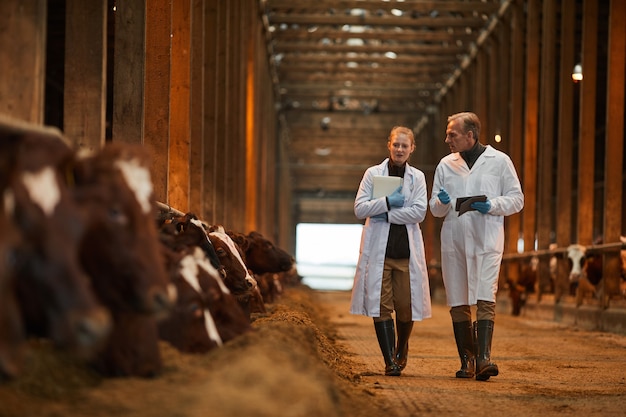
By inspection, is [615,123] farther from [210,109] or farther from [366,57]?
[366,57]

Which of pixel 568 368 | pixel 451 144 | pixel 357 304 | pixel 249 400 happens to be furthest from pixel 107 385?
pixel 568 368

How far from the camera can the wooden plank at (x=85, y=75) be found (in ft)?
23.7

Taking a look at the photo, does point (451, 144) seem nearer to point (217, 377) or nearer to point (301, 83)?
point (217, 377)

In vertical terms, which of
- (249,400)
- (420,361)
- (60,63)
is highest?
(60,63)

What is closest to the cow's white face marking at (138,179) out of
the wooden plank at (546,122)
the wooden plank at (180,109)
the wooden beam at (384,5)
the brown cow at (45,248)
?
the brown cow at (45,248)

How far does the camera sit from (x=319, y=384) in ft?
14.6

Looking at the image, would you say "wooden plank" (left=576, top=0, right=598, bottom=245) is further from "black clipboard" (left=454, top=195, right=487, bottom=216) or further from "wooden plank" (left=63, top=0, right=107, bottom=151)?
"wooden plank" (left=63, top=0, right=107, bottom=151)

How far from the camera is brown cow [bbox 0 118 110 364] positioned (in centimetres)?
391

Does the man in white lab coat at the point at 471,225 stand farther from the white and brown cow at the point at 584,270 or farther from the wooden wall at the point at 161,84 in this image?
the white and brown cow at the point at 584,270

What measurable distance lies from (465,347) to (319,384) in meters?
4.01

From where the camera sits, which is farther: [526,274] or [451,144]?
[526,274]

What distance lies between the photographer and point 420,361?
9.36 m

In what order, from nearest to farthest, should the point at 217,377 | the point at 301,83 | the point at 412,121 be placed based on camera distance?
the point at 217,377, the point at 301,83, the point at 412,121

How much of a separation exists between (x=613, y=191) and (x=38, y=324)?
13261mm
